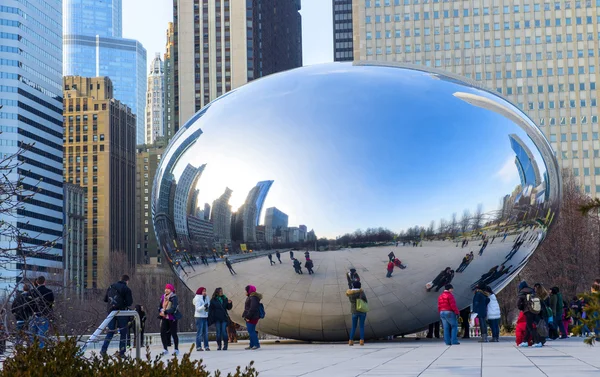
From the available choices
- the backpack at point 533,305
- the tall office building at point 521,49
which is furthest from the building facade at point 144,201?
the backpack at point 533,305

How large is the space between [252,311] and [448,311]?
13.4 ft

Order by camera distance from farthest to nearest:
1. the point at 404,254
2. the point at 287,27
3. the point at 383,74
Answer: the point at 287,27 < the point at 383,74 < the point at 404,254

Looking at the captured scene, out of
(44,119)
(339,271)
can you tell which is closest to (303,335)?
(339,271)

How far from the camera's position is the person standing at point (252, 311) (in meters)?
19.9

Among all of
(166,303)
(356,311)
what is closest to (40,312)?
(356,311)

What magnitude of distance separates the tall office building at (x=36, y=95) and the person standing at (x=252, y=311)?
99302 millimetres

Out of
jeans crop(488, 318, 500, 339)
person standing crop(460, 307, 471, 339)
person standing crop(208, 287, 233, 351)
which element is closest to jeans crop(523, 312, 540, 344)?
jeans crop(488, 318, 500, 339)

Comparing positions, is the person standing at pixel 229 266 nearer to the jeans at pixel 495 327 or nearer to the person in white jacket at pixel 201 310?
the person in white jacket at pixel 201 310

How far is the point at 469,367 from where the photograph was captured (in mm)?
13438

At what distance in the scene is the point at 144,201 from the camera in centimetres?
18925

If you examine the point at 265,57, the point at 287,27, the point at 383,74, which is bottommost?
the point at 383,74

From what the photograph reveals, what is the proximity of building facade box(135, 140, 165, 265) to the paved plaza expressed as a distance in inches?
6288

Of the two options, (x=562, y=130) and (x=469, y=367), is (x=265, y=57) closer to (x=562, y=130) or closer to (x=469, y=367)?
(x=562, y=130)

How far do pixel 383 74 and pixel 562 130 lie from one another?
119 m
